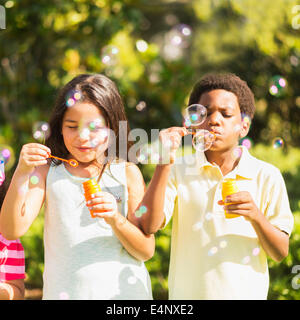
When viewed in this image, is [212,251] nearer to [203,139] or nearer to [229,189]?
[229,189]

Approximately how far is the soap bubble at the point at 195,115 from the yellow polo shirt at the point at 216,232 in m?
0.16

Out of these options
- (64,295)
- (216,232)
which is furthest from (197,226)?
(64,295)

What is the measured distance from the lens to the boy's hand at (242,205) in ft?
5.44

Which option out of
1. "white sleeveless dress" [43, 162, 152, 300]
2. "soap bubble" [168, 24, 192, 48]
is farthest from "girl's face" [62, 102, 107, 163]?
"soap bubble" [168, 24, 192, 48]

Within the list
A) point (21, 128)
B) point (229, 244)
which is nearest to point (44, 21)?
point (21, 128)

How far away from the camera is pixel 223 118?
6.01 ft

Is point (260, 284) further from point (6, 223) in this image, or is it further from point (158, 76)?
point (158, 76)

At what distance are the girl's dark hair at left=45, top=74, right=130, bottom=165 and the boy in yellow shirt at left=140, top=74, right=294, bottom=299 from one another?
239 millimetres

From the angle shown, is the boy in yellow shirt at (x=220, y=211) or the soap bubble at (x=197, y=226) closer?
the boy in yellow shirt at (x=220, y=211)

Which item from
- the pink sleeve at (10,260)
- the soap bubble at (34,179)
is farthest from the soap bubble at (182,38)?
the pink sleeve at (10,260)

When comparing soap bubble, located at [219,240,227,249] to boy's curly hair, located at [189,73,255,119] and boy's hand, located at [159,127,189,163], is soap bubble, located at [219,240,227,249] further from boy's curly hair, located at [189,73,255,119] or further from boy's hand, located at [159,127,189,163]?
boy's curly hair, located at [189,73,255,119]

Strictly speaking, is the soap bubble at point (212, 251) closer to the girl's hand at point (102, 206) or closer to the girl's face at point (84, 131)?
the girl's hand at point (102, 206)

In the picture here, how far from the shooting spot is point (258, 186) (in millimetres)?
1853

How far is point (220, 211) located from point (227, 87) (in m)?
0.47
